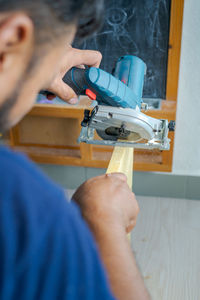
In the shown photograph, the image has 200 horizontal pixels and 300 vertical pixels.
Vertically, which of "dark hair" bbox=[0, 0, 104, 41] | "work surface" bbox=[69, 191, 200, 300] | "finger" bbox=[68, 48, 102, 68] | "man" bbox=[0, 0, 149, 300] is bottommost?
"work surface" bbox=[69, 191, 200, 300]

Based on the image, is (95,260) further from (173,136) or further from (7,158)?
→ (173,136)

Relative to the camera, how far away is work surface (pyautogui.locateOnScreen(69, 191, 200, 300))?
1721mm

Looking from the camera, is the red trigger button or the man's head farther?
the red trigger button

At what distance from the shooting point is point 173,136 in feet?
7.49

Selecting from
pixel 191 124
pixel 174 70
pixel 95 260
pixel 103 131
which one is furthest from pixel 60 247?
pixel 191 124

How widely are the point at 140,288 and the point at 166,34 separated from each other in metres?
1.92

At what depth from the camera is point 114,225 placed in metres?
0.57

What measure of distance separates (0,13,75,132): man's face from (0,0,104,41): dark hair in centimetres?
1

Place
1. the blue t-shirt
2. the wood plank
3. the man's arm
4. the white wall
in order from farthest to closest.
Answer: the white wall, the wood plank, the man's arm, the blue t-shirt

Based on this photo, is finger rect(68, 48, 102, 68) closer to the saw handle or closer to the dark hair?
the saw handle

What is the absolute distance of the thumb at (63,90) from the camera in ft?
3.56

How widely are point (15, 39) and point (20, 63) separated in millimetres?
30

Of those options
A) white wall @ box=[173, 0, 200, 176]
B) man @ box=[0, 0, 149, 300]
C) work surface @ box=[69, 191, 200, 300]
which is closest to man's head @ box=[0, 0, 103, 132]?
man @ box=[0, 0, 149, 300]

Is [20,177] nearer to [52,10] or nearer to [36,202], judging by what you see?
[36,202]
